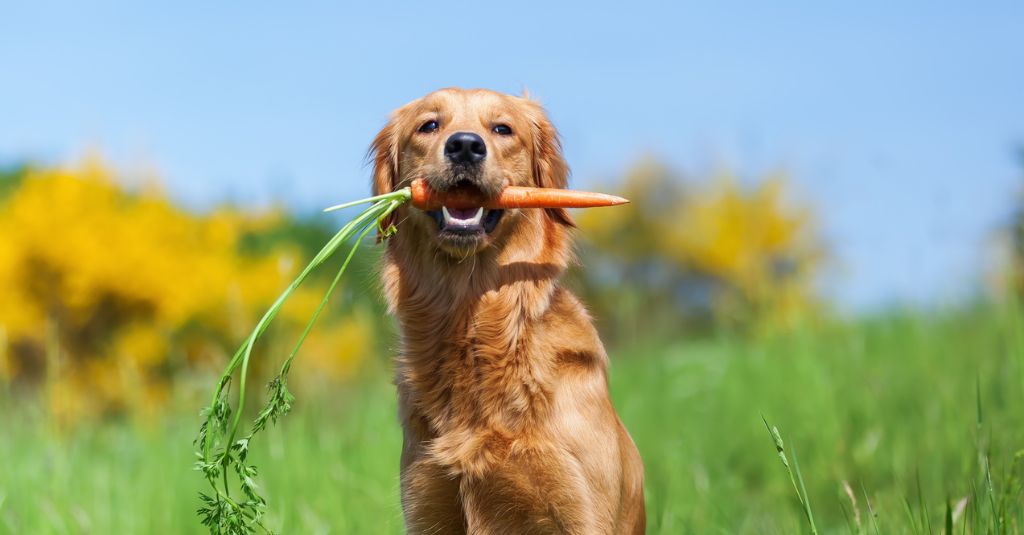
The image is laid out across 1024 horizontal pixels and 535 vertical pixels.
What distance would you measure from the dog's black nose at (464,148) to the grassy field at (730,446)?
58.4 inches

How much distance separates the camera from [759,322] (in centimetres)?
877

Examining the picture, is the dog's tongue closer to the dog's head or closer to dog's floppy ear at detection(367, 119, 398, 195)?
the dog's head

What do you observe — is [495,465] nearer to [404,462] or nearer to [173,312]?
[404,462]

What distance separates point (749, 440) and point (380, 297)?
142 inches

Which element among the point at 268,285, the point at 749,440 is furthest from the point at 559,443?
the point at 268,285

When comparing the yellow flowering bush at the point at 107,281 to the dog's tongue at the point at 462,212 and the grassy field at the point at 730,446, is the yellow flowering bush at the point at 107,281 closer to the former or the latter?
the grassy field at the point at 730,446

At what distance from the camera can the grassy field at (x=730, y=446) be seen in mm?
4906

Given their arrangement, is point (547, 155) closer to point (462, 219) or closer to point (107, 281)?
point (462, 219)

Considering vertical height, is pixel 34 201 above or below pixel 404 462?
above

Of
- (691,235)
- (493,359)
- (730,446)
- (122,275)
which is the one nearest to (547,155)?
(493,359)

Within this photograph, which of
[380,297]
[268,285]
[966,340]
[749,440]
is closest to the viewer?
[380,297]

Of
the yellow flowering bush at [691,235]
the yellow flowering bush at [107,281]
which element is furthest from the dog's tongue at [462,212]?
the yellow flowering bush at [691,235]

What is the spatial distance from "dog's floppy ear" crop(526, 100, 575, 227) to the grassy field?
124cm

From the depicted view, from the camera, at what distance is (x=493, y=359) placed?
353cm
